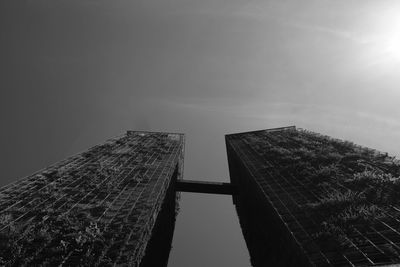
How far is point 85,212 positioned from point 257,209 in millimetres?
20103

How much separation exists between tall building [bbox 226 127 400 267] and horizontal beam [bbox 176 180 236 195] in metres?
12.4

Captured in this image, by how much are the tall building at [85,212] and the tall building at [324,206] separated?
35.7ft

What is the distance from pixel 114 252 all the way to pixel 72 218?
19.0 feet

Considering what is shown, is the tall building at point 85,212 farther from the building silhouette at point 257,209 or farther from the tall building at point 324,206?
the tall building at point 324,206

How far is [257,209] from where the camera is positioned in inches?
1478

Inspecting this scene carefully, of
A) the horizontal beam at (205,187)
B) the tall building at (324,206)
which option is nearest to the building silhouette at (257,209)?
the tall building at (324,206)

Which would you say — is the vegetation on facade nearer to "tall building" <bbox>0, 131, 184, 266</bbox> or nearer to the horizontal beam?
"tall building" <bbox>0, 131, 184, 266</bbox>

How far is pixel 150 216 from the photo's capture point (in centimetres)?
2714

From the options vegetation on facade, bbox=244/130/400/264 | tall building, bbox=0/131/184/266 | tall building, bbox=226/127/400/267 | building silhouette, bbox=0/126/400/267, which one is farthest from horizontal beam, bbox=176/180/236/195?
vegetation on facade, bbox=244/130/400/264

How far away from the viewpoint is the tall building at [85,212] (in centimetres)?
1945

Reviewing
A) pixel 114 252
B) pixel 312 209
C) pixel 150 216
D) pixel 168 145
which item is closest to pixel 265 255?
pixel 312 209

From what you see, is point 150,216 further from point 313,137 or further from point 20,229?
point 313,137

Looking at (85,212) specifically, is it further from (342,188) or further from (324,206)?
(342,188)

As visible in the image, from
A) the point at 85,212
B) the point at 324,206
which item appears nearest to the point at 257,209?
the point at 324,206
